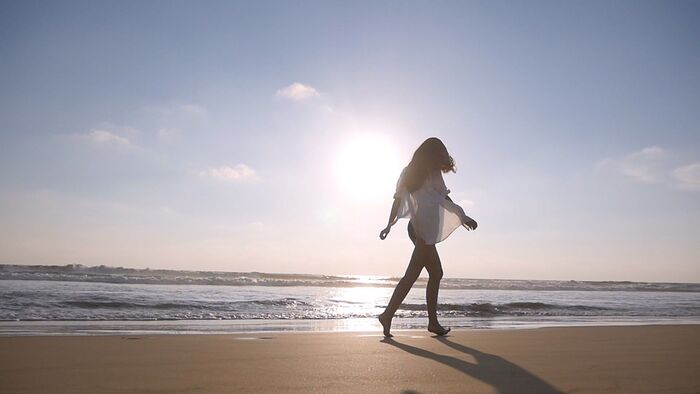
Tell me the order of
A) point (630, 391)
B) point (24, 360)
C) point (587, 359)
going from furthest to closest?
point (587, 359) → point (24, 360) → point (630, 391)

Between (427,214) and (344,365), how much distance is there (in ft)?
7.98

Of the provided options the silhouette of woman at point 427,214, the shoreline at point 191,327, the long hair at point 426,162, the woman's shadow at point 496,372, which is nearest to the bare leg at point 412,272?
the silhouette of woman at point 427,214

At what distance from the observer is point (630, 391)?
7.86 ft

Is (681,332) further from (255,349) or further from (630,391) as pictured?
(255,349)

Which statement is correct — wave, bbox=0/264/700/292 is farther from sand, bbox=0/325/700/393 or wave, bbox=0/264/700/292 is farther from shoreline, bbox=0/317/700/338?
sand, bbox=0/325/700/393

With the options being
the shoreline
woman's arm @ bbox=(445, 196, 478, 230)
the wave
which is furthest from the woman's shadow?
the wave

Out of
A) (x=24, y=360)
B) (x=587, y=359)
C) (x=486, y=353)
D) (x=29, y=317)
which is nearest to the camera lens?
(x=24, y=360)

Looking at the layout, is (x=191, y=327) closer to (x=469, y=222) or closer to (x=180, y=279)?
(x=469, y=222)

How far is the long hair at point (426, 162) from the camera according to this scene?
5.35 metres

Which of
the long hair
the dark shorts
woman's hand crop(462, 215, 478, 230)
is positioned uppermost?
Result: the long hair

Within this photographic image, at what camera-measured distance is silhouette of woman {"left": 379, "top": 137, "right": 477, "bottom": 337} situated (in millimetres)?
5234

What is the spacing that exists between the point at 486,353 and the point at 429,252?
5.36 ft

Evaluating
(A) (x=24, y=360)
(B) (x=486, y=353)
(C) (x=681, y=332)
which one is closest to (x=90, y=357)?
(A) (x=24, y=360)

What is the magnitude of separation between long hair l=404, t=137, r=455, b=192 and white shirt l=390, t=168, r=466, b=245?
53 mm
